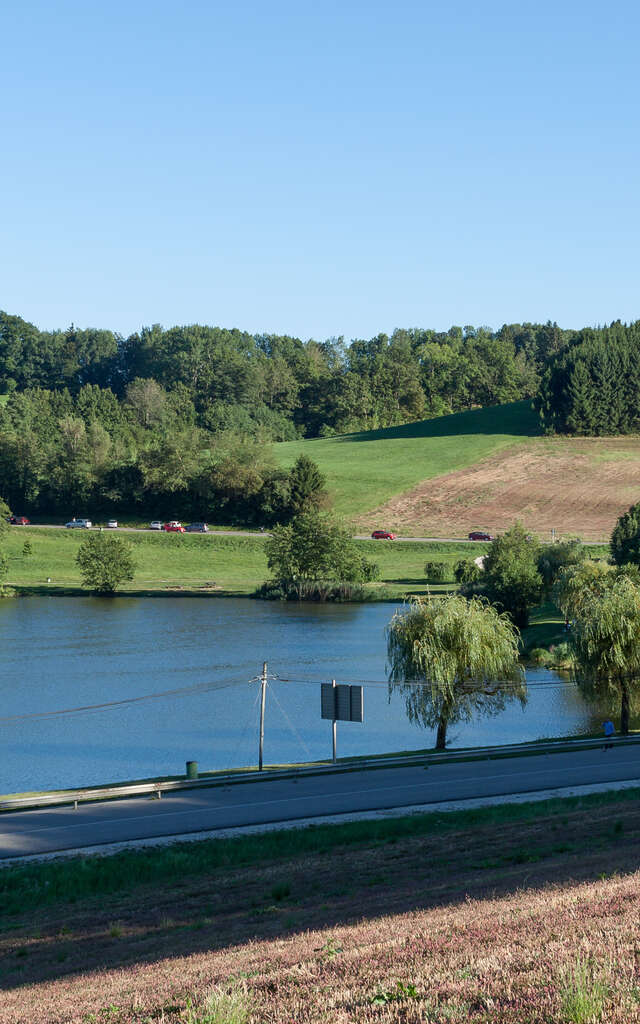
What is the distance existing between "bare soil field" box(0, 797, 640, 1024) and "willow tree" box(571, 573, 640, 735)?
24144 mm

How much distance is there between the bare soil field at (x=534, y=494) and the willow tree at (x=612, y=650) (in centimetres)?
5773

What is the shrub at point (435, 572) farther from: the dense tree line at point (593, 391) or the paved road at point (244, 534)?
the dense tree line at point (593, 391)

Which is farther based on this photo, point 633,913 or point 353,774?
point 353,774

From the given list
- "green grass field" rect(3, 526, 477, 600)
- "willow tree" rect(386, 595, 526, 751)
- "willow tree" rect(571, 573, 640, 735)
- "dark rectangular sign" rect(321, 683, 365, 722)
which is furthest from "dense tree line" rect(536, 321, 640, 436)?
"dark rectangular sign" rect(321, 683, 365, 722)

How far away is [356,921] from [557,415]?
13720cm

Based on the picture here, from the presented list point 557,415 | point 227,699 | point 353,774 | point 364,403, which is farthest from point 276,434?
point 353,774

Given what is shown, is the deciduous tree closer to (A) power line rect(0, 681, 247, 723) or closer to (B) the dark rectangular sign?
(A) power line rect(0, 681, 247, 723)

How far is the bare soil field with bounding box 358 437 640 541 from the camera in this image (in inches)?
4286

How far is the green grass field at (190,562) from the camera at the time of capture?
93812 millimetres

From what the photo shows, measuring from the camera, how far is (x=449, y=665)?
4038cm

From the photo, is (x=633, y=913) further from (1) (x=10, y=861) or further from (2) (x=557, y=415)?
(2) (x=557, y=415)

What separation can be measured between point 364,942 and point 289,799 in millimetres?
16579

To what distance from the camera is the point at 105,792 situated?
26.8 metres

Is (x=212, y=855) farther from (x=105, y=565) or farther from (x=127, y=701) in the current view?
(x=105, y=565)
